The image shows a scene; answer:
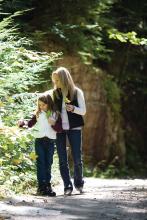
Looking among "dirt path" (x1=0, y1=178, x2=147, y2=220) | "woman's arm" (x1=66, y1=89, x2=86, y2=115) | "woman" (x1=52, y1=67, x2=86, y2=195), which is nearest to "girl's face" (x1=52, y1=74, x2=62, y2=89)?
"woman" (x1=52, y1=67, x2=86, y2=195)

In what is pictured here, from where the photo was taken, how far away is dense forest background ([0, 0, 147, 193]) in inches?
435

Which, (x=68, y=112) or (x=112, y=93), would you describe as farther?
(x=112, y=93)

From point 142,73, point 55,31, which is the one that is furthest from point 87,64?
point 142,73

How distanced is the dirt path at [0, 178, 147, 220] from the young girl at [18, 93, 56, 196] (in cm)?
34

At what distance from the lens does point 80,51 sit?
672 inches

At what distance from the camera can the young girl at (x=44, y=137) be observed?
34.7 ft

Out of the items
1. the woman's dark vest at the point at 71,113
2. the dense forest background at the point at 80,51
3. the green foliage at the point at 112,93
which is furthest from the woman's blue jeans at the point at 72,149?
the green foliage at the point at 112,93

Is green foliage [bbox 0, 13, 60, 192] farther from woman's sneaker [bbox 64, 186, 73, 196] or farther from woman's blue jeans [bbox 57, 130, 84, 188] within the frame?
woman's sneaker [bbox 64, 186, 73, 196]

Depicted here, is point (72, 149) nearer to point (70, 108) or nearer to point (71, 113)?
point (71, 113)

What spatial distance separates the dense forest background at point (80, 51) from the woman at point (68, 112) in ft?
1.87

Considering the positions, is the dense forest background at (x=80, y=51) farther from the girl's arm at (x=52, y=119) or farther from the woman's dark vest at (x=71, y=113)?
the woman's dark vest at (x=71, y=113)

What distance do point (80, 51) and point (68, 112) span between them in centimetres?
672

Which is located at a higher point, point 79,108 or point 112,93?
point 79,108

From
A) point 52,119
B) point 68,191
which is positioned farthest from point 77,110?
point 68,191
